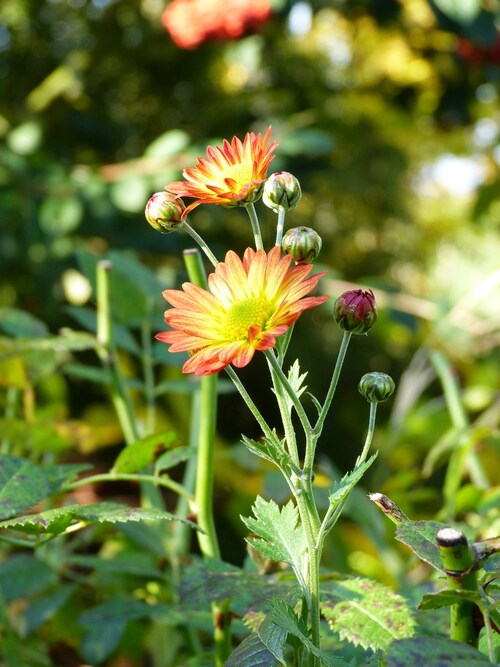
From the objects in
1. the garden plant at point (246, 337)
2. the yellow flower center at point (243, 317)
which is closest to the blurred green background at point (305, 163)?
the garden plant at point (246, 337)

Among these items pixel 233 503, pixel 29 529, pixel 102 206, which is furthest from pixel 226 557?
pixel 29 529

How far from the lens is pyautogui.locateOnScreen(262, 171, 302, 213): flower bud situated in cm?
25

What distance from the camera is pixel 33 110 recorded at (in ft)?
4.28

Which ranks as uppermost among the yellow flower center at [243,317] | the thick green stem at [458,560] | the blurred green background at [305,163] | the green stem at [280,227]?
the blurred green background at [305,163]

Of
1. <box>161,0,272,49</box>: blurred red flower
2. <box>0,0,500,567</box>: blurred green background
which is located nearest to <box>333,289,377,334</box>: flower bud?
<box>0,0,500,567</box>: blurred green background

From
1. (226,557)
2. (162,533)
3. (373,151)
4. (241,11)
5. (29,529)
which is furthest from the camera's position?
(373,151)

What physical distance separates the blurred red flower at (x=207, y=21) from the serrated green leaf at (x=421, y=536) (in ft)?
3.28

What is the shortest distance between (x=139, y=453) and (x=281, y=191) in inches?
5.3

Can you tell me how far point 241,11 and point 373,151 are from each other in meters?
0.55

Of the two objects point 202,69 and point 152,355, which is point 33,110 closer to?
point 202,69

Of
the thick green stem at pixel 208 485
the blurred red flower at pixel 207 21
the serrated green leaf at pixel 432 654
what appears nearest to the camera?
the serrated green leaf at pixel 432 654

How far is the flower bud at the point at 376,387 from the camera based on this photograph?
24 cm

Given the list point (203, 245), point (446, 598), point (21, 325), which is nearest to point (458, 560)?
point (446, 598)

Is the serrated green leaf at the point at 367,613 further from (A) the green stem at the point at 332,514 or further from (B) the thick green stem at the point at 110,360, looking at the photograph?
(B) the thick green stem at the point at 110,360
